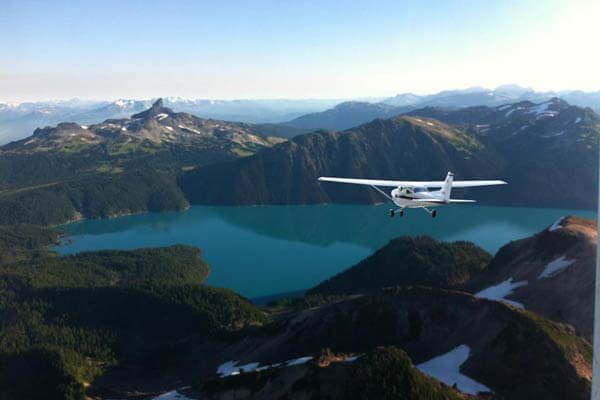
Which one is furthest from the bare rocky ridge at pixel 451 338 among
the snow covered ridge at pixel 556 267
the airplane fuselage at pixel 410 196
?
the airplane fuselage at pixel 410 196

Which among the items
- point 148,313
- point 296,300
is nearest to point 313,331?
point 296,300

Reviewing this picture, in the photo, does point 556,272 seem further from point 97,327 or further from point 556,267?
point 97,327

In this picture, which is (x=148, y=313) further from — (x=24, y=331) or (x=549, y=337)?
(x=549, y=337)

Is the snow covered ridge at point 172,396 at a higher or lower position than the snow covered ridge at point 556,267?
lower

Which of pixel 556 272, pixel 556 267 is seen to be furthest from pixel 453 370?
pixel 556 267

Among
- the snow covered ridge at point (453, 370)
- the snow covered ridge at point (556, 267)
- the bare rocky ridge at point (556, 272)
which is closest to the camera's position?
the snow covered ridge at point (453, 370)

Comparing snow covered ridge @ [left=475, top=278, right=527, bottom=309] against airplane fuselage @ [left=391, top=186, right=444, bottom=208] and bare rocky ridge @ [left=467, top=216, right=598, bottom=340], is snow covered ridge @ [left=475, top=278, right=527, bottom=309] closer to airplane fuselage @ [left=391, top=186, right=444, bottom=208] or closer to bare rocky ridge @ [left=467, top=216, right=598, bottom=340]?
bare rocky ridge @ [left=467, top=216, right=598, bottom=340]

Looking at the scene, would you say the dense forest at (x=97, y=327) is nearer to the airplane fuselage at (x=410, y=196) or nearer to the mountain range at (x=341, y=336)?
the mountain range at (x=341, y=336)
